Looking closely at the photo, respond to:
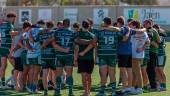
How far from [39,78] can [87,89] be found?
2032 millimetres

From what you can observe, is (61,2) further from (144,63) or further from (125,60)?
(125,60)

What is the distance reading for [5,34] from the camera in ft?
54.8

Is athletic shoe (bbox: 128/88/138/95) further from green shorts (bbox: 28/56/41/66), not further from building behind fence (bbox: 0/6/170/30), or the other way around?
building behind fence (bbox: 0/6/170/30)

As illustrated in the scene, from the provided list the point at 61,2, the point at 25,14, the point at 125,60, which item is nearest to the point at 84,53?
the point at 125,60

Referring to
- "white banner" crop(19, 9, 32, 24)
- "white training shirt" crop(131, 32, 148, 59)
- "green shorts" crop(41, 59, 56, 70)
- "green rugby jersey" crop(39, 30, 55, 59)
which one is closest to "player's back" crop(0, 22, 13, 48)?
"green rugby jersey" crop(39, 30, 55, 59)

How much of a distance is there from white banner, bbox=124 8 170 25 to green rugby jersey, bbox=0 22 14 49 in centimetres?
3335

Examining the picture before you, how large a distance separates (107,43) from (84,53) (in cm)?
69

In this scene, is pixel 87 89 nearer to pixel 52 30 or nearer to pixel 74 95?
pixel 74 95

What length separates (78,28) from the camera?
50.6 feet

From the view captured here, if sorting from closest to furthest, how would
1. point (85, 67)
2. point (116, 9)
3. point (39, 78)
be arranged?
point (85, 67)
point (39, 78)
point (116, 9)

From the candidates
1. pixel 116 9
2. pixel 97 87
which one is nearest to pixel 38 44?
pixel 97 87

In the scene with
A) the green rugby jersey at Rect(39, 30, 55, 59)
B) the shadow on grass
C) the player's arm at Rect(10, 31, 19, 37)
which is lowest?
the shadow on grass

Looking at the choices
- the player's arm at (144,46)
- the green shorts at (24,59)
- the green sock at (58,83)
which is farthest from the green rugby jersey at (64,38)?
the player's arm at (144,46)

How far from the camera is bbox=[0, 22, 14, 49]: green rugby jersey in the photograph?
16625 mm
